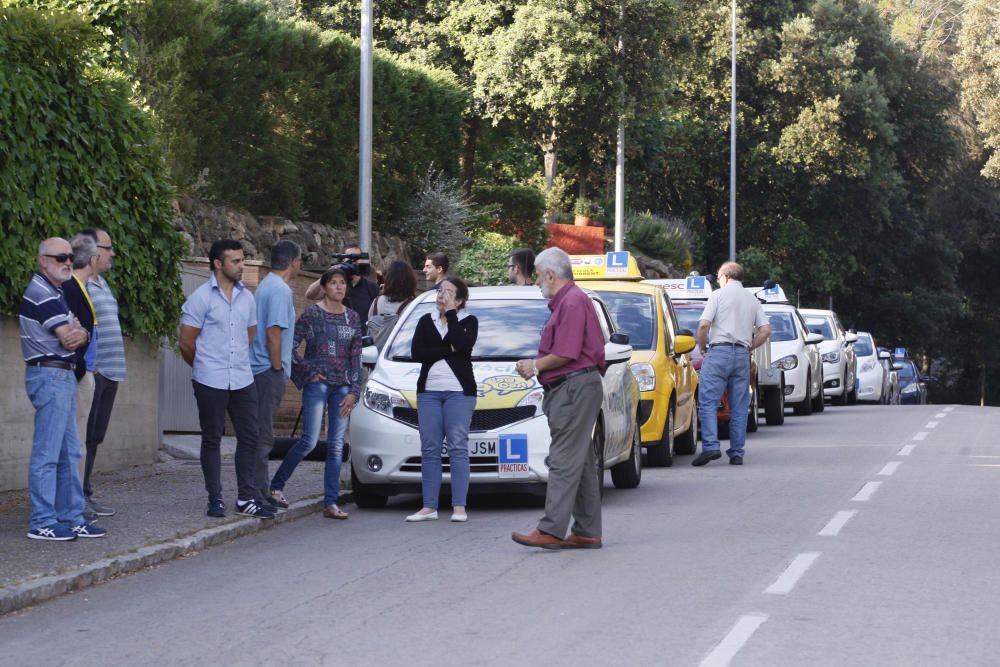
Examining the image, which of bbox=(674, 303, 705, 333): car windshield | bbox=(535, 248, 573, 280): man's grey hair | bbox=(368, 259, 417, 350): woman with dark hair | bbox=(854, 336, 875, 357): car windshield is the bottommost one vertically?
bbox=(854, 336, 875, 357): car windshield

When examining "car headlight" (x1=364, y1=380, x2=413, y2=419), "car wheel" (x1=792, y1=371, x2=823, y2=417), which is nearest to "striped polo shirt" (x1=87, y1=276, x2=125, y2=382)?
"car headlight" (x1=364, y1=380, x2=413, y2=419)

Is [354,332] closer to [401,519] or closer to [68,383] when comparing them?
[401,519]

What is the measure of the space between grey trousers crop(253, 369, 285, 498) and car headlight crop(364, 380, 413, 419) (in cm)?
96

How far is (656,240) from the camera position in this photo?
141 ft

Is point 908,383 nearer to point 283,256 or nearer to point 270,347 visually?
point 283,256

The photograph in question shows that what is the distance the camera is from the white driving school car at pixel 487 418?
12.0 metres

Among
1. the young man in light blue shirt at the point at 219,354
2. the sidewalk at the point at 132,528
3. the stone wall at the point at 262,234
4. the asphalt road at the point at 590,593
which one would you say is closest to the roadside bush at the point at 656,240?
the stone wall at the point at 262,234

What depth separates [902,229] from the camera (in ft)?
184

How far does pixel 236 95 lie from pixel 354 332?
10.3m

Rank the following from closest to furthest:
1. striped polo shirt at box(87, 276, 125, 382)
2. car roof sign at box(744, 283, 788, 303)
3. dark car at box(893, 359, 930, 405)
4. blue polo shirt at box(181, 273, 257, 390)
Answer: striped polo shirt at box(87, 276, 125, 382) → blue polo shirt at box(181, 273, 257, 390) → car roof sign at box(744, 283, 788, 303) → dark car at box(893, 359, 930, 405)

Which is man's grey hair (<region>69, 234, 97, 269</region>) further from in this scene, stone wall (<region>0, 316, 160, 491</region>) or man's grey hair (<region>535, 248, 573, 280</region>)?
man's grey hair (<region>535, 248, 573, 280</region>)

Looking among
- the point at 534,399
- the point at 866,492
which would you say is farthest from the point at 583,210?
the point at 534,399

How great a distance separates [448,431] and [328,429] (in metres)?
1.00

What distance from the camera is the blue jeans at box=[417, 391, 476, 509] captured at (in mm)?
11477
